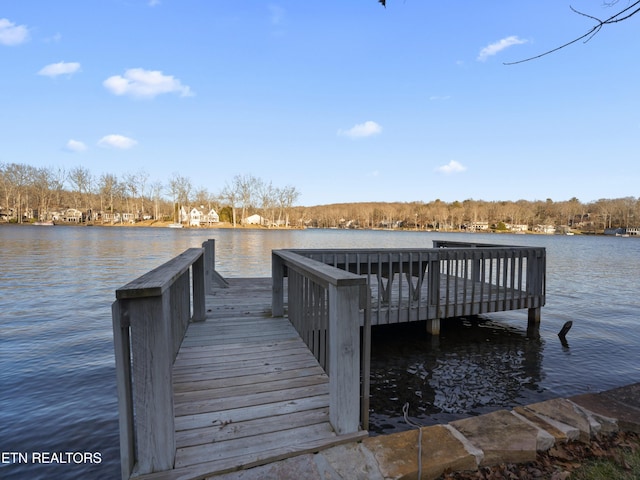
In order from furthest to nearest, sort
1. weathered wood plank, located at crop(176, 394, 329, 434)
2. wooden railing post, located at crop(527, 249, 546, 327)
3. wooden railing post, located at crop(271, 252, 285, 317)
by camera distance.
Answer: wooden railing post, located at crop(527, 249, 546, 327)
wooden railing post, located at crop(271, 252, 285, 317)
weathered wood plank, located at crop(176, 394, 329, 434)

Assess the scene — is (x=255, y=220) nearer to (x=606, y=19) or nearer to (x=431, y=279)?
(x=431, y=279)

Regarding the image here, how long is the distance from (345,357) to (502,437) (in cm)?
128

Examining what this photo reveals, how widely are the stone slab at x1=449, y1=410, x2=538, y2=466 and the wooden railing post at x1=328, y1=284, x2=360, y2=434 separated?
86cm

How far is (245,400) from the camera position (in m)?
2.78

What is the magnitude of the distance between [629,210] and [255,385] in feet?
458

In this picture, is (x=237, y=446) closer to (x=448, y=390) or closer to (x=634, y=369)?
(x=448, y=390)

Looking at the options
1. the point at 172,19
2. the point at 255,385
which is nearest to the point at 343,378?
the point at 255,385

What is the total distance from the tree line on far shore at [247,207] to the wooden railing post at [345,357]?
9523 cm

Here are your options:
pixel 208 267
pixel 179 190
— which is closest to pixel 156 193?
pixel 179 190

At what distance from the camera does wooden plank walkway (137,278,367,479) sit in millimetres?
2131

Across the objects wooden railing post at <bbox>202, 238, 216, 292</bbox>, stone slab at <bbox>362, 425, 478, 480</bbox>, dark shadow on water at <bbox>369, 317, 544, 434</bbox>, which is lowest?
dark shadow on water at <bbox>369, 317, 544, 434</bbox>

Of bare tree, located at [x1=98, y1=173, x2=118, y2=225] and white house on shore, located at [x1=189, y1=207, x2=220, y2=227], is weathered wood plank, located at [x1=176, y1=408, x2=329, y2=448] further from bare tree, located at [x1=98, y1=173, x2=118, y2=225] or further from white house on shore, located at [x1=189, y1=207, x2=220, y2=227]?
bare tree, located at [x1=98, y1=173, x2=118, y2=225]

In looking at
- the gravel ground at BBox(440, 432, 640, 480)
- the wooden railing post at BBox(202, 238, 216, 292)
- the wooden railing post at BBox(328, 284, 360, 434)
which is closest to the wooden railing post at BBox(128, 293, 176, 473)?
the wooden railing post at BBox(328, 284, 360, 434)

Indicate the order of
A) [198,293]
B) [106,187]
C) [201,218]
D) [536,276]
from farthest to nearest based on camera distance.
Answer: [201,218] < [106,187] < [536,276] < [198,293]
